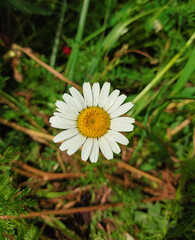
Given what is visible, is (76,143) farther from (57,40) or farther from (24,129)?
(57,40)

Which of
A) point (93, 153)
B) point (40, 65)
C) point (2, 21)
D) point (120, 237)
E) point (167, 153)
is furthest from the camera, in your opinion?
point (2, 21)

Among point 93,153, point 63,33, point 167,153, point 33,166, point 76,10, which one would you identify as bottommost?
point 33,166

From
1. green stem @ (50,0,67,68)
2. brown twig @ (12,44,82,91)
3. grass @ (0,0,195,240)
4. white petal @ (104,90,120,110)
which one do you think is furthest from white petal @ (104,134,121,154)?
green stem @ (50,0,67,68)

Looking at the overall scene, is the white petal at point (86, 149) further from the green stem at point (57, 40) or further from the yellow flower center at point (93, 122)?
the green stem at point (57, 40)

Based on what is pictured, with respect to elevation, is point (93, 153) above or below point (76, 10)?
below

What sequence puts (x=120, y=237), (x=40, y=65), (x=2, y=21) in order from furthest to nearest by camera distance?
(x=2, y=21) → (x=40, y=65) → (x=120, y=237)

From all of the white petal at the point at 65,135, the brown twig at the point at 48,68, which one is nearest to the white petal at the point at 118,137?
the white petal at the point at 65,135

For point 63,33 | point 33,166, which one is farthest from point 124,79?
point 33,166

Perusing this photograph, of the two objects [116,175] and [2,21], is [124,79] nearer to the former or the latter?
[116,175]
